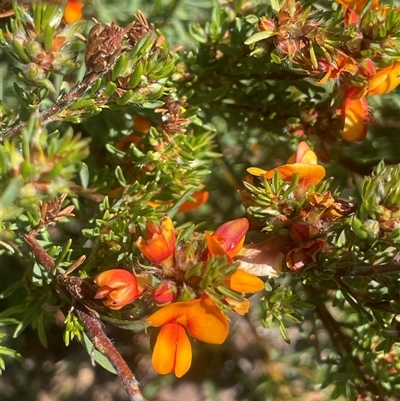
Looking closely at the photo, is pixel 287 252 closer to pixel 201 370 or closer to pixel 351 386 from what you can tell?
pixel 351 386

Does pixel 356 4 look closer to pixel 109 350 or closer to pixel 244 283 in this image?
pixel 244 283

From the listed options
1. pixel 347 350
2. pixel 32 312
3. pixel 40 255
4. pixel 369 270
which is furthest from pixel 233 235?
pixel 347 350

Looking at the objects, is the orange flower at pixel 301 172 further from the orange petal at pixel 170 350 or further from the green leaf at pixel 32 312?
the green leaf at pixel 32 312

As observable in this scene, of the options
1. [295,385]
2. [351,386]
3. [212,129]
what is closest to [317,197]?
[212,129]

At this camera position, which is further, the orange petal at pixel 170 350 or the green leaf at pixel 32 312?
the green leaf at pixel 32 312

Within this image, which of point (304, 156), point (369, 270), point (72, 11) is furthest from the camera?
point (72, 11)

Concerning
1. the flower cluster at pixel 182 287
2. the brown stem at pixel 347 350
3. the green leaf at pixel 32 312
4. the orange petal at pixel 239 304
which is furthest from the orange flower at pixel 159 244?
the brown stem at pixel 347 350
